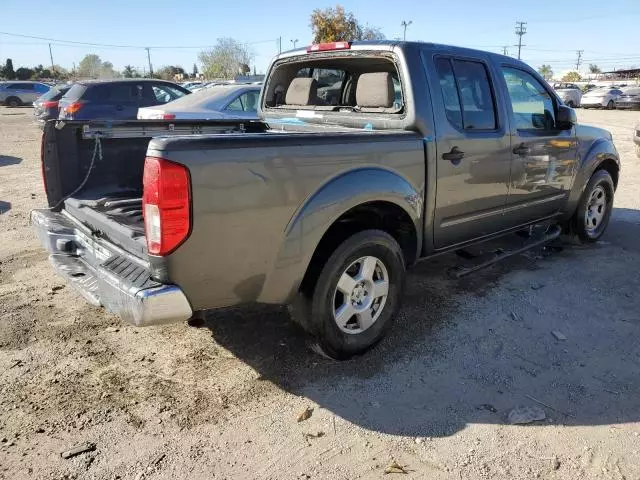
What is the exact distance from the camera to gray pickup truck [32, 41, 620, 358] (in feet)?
8.60

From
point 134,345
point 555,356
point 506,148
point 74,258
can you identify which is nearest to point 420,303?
point 555,356

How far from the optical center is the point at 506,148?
429 centimetres

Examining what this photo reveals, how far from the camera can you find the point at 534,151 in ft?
15.2

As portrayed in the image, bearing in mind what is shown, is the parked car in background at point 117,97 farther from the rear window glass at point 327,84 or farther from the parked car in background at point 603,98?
the parked car in background at point 603,98

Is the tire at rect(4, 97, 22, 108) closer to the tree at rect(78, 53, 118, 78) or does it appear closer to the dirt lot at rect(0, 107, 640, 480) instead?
the dirt lot at rect(0, 107, 640, 480)

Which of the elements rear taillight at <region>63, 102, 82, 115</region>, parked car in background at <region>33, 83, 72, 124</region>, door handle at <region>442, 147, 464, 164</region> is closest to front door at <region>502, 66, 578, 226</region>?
door handle at <region>442, 147, 464, 164</region>

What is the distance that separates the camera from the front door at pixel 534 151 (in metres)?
4.50

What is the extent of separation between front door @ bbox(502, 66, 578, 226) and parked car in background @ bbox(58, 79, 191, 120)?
10.0m

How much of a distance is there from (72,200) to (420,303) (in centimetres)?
277

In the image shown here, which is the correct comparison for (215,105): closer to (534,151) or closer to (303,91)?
(303,91)

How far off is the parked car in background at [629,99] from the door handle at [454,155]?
35724 millimetres

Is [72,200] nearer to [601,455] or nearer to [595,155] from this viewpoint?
[601,455]

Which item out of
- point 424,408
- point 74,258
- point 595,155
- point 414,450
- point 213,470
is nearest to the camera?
point 213,470

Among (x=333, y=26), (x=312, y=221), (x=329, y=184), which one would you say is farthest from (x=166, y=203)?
(x=333, y=26)
